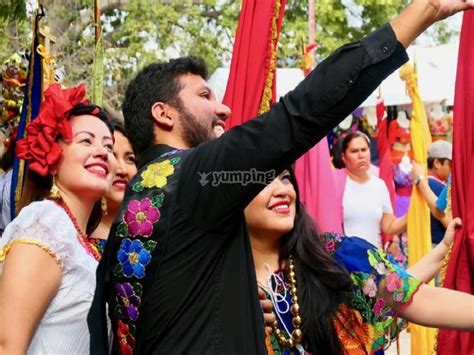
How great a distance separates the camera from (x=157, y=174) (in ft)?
7.41

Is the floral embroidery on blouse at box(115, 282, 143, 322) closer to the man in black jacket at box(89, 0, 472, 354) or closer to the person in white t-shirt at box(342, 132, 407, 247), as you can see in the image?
the man in black jacket at box(89, 0, 472, 354)

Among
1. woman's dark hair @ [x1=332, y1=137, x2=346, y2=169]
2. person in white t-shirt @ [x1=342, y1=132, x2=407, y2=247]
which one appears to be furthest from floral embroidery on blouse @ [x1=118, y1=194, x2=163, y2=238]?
woman's dark hair @ [x1=332, y1=137, x2=346, y2=169]

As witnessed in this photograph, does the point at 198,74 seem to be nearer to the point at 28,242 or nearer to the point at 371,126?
the point at 28,242

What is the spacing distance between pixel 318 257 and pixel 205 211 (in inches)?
36.7

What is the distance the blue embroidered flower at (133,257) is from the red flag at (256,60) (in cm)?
156

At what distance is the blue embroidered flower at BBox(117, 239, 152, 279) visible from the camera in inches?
87.7

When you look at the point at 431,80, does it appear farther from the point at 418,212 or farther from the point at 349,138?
the point at 418,212

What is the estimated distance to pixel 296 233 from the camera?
2996 mm

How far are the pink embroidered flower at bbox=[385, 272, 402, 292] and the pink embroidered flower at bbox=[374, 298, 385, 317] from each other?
5cm

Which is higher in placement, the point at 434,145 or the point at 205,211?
the point at 434,145

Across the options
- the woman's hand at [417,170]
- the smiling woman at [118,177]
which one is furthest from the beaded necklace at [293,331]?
the woman's hand at [417,170]

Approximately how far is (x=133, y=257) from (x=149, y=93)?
0.54 m

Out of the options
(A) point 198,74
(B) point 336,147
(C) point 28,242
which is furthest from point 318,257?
(B) point 336,147

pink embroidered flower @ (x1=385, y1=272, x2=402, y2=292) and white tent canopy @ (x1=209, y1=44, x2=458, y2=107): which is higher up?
white tent canopy @ (x1=209, y1=44, x2=458, y2=107)
